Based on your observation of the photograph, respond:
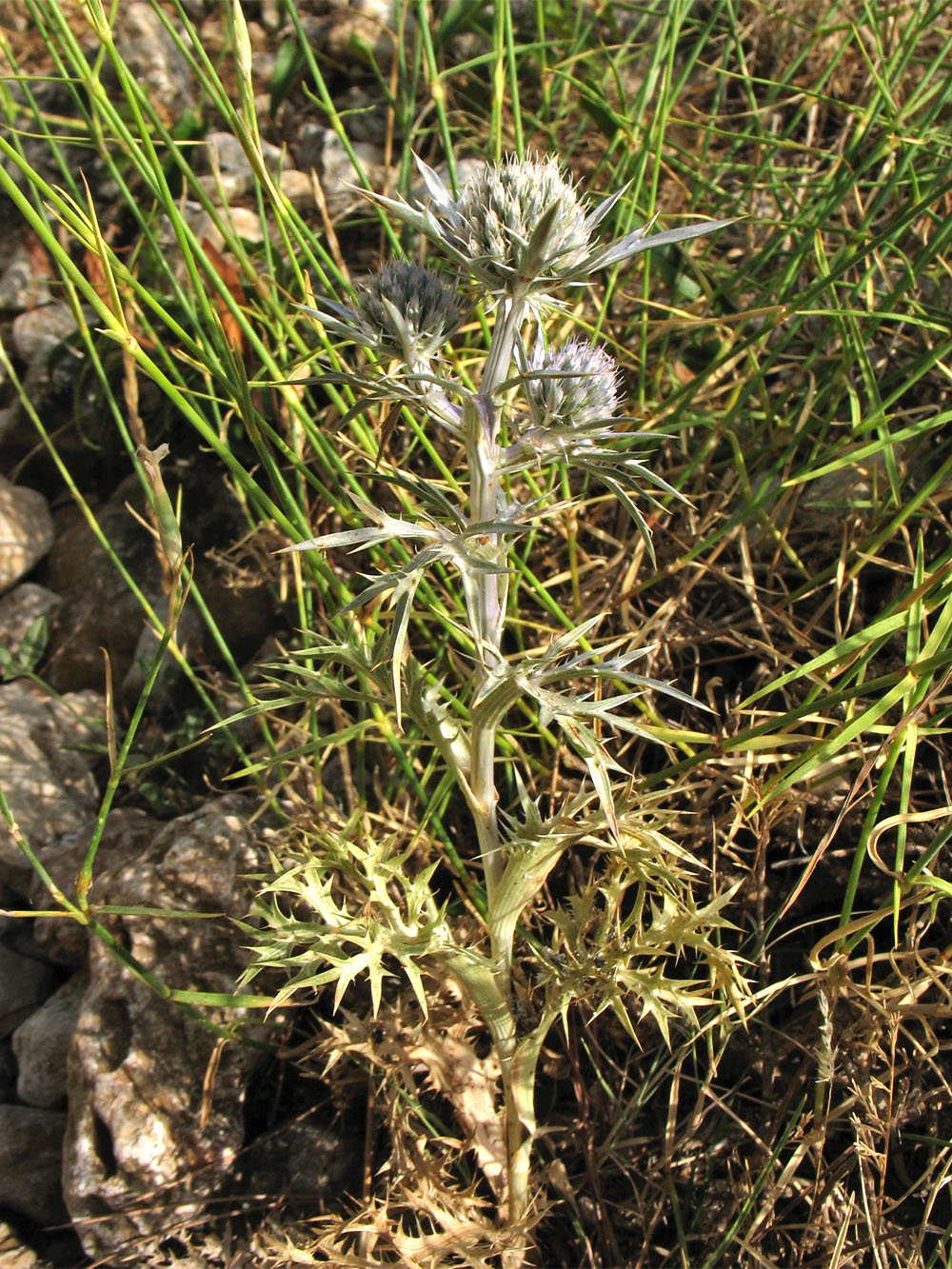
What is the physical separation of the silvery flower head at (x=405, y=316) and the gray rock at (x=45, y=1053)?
1.49 m

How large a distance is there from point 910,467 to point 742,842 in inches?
35.1

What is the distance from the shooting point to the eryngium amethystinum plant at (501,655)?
1.13 meters

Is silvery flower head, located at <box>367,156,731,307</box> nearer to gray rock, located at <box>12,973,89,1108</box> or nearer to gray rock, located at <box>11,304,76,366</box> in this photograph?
gray rock, located at <box>12,973,89,1108</box>

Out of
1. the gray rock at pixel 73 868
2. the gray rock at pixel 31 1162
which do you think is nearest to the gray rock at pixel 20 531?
the gray rock at pixel 73 868

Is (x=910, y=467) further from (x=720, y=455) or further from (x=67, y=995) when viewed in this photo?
(x=67, y=995)

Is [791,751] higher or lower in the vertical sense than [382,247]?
lower

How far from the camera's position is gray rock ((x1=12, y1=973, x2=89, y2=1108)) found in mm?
1933

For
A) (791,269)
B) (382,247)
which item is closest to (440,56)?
(382,247)

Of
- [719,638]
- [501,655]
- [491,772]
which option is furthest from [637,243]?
[719,638]

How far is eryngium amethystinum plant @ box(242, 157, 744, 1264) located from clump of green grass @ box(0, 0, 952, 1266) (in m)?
0.11

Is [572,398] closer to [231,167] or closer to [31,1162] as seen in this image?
[31,1162]

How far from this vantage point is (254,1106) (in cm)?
187

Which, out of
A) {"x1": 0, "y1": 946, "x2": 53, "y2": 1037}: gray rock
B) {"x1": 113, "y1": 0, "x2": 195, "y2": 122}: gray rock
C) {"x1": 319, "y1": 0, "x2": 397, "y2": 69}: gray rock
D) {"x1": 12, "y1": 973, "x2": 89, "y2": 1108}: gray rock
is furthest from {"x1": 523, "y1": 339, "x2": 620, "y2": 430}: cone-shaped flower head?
{"x1": 113, "y1": 0, "x2": 195, "y2": 122}: gray rock

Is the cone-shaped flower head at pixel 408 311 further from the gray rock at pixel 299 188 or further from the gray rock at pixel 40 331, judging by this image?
the gray rock at pixel 40 331
